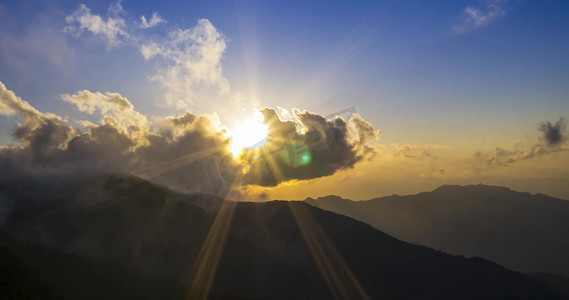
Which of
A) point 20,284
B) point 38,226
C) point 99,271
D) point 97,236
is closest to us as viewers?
point 20,284

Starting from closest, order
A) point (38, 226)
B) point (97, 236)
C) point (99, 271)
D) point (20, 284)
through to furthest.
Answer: point (20, 284) → point (99, 271) → point (38, 226) → point (97, 236)

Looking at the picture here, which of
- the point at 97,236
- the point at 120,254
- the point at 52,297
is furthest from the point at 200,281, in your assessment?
the point at 52,297

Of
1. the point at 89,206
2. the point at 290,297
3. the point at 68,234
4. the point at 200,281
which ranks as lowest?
the point at 290,297

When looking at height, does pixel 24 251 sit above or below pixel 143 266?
above

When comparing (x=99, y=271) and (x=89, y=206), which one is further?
(x=89, y=206)

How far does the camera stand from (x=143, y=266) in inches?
7594

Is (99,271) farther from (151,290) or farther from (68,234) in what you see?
(68,234)

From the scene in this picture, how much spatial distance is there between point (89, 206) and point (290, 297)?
155721 mm

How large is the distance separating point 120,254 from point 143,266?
17188mm

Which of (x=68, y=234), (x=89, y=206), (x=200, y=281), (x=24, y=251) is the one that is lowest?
(x=200, y=281)

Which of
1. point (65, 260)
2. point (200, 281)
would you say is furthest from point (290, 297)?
point (65, 260)

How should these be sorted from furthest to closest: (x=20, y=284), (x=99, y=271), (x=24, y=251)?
1. (x=99, y=271)
2. (x=24, y=251)
3. (x=20, y=284)

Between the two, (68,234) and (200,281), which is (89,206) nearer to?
(68,234)

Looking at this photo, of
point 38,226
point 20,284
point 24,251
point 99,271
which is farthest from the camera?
point 38,226
